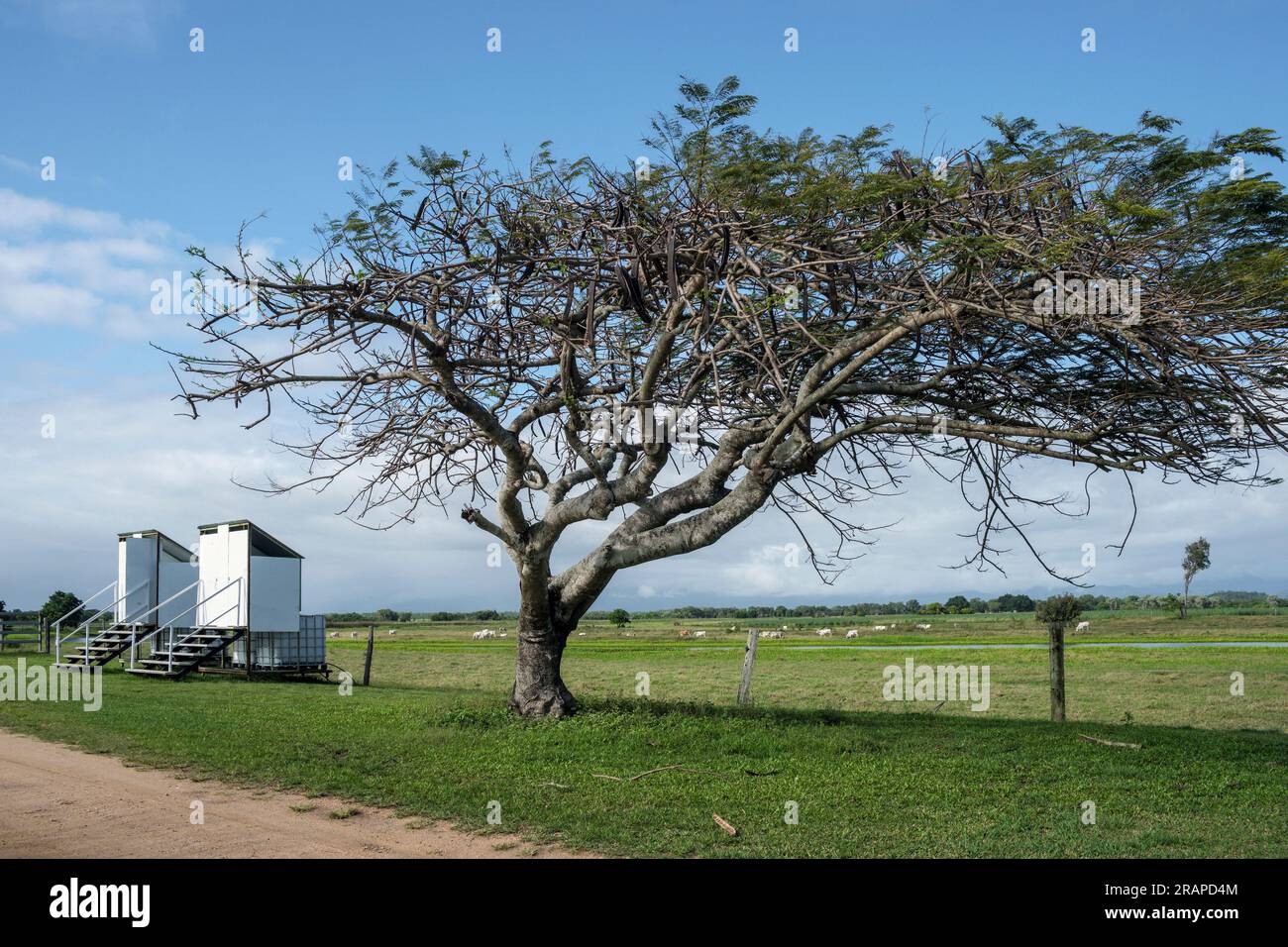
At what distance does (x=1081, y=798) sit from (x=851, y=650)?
39671 millimetres

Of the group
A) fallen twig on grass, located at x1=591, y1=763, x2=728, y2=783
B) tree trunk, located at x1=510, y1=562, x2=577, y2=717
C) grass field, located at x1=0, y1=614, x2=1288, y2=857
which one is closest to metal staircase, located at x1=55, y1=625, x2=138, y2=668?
grass field, located at x1=0, y1=614, x2=1288, y2=857

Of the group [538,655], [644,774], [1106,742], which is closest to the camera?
[644,774]

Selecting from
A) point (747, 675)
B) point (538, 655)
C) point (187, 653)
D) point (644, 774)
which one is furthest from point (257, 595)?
point (644, 774)

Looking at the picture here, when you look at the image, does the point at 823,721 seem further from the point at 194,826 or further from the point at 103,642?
the point at 103,642

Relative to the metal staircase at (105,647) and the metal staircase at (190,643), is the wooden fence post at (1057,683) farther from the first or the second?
the metal staircase at (105,647)

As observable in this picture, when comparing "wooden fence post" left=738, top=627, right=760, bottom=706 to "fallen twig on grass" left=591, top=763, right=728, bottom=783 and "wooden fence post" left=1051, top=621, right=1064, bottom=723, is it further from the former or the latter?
"fallen twig on grass" left=591, top=763, right=728, bottom=783

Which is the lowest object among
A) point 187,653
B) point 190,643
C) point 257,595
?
point 187,653

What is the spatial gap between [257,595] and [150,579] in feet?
15.4

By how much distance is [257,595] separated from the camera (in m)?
26.0

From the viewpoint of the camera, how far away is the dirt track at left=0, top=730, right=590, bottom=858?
7715 millimetres
